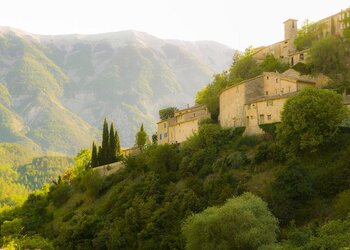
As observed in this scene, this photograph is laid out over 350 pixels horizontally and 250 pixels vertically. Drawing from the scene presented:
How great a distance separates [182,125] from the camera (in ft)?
238

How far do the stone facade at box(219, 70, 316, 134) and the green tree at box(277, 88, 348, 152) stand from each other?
728 cm

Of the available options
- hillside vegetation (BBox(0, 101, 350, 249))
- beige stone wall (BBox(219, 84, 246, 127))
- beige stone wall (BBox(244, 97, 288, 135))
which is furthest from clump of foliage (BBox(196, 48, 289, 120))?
beige stone wall (BBox(244, 97, 288, 135))

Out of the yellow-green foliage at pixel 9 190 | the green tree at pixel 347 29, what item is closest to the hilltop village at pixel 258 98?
the green tree at pixel 347 29

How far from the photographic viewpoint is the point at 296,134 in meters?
49.0

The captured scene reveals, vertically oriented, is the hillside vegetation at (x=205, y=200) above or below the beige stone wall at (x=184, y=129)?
below

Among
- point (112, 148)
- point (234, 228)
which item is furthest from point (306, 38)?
point (234, 228)

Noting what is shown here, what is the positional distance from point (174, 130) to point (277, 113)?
69.1ft

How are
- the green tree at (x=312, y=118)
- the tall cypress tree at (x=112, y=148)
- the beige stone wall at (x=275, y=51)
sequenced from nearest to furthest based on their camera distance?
the green tree at (x=312, y=118) → the tall cypress tree at (x=112, y=148) → the beige stone wall at (x=275, y=51)

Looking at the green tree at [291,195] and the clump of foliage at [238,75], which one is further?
the clump of foliage at [238,75]

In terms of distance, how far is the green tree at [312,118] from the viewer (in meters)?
47.7

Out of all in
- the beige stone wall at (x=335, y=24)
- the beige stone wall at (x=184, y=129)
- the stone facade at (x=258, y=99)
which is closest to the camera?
Result: the stone facade at (x=258, y=99)

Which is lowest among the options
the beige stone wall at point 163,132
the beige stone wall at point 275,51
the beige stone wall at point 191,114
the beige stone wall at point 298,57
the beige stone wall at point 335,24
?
the beige stone wall at point 163,132

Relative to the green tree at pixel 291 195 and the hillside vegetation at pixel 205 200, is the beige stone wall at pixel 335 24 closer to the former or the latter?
the hillside vegetation at pixel 205 200

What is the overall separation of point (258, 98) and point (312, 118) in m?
13.3
